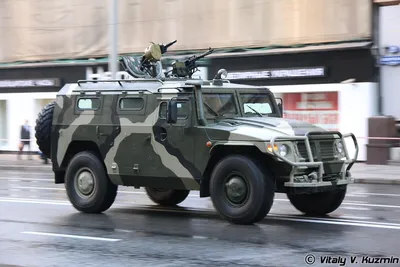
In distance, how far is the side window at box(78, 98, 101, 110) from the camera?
12.6m

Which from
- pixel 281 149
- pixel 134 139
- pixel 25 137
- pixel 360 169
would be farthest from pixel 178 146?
pixel 25 137

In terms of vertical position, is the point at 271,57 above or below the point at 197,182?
above

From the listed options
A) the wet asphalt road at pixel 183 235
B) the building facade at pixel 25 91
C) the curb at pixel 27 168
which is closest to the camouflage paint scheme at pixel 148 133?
the wet asphalt road at pixel 183 235

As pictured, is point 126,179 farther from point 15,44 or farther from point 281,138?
point 15,44

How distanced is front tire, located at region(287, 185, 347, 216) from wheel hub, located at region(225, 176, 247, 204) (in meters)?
Result: 1.31

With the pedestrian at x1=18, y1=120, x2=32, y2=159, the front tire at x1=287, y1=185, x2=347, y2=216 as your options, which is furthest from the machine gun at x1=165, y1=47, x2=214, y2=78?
the pedestrian at x1=18, y1=120, x2=32, y2=159

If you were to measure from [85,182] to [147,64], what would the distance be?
8.48ft

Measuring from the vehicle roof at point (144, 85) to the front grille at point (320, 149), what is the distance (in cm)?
174

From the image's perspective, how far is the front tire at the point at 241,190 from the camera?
34.1ft

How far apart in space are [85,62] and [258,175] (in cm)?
2318

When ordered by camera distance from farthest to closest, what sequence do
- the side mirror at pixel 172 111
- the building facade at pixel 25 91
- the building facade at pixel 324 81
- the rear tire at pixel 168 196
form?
1. the building facade at pixel 25 91
2. the building facade at pixel 324 81
3. the rear tire at pixel 168 196
4. the side mirror at pixel 172 111

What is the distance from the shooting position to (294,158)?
10.5 m

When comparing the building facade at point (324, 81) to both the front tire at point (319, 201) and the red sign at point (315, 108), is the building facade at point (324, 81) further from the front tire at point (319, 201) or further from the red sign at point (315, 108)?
the front tire at point (319, 201)

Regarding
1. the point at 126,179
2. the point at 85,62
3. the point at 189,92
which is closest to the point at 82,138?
the point at 126,179
